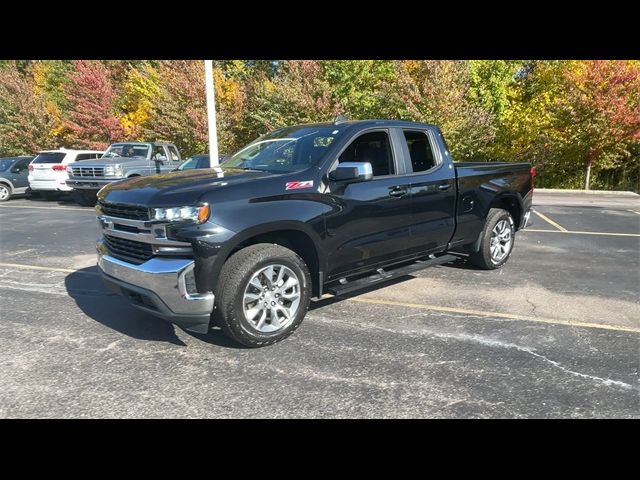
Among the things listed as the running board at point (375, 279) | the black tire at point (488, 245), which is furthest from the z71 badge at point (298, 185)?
the black tire at point (488, 245)

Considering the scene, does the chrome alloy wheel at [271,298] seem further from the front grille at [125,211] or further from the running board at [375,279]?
the front grille at [125,211]

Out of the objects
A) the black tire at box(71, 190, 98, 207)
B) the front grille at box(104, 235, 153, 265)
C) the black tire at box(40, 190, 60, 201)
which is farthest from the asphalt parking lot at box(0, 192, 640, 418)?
the black tire at box(40, 190, 60, 201)

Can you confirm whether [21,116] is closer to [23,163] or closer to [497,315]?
[23,163]

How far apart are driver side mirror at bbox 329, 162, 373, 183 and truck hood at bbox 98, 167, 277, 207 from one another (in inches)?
22.7

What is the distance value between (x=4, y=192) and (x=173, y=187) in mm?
17045

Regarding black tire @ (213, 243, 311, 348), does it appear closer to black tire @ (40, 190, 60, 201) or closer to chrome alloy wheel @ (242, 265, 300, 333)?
chrome alloy wheel @ (242, 265, 300, 333)

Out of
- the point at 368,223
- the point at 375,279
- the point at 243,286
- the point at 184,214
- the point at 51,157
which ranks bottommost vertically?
the point at 375,279

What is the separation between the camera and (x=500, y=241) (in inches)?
245

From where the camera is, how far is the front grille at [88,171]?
13484mm

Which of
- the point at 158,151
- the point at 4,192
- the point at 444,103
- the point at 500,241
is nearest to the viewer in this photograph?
the point at 500,241

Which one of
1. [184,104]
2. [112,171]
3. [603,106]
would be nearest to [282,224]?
[112,171]

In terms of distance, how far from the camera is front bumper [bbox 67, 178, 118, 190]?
13391mm
